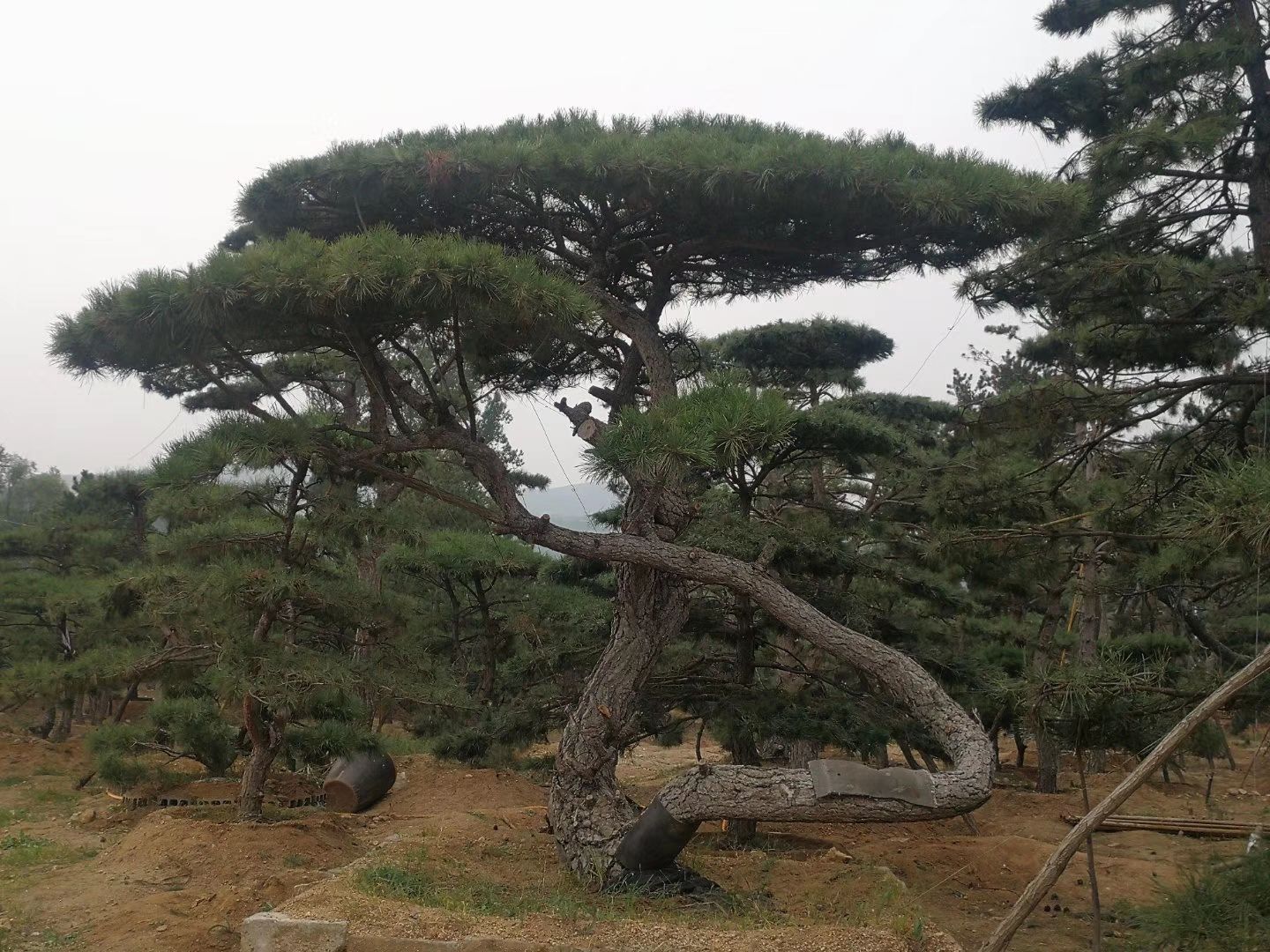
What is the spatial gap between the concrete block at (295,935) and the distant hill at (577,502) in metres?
2.22

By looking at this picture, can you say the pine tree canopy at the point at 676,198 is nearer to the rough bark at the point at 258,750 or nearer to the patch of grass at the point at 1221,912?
the rough bark at the point at 258,750

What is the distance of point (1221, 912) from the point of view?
349 centimetres

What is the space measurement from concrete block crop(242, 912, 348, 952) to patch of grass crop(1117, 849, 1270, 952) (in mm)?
3025

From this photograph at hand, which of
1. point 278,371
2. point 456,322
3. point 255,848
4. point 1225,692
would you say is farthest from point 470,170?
point 1225,692

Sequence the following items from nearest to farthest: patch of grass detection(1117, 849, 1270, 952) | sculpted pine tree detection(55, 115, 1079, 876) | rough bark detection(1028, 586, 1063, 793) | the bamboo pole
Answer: the bamboo pole, patch of grass detection(1117, 849, 1270, 952), sculpted pine tree detection(55, 115, 1079, 876), rough bark detection(1028, 586, 1063, 793)

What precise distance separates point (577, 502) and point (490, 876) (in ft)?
10.2

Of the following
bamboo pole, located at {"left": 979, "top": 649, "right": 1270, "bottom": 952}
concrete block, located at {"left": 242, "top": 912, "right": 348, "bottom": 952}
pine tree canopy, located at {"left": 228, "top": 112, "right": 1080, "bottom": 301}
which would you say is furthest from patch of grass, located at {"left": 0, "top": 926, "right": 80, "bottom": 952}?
pine tree canopy, located at {"left": 228, "top": 112, "right": 1080, "bottom": 301}

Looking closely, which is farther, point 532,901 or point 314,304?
point 314,304

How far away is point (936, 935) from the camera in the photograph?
3920 millimetres

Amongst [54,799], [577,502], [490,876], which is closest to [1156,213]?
[577,502]

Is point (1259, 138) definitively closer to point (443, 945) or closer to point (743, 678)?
point (743, 678)

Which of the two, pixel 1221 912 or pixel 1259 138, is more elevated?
pixel 1259 138

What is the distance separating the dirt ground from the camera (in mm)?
4008

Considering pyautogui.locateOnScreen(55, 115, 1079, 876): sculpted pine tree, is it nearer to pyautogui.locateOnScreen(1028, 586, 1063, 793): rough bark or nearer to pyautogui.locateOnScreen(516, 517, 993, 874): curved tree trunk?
pyautogui.locateOnScreen(516, 517, 993, 874): curved tree trunk
